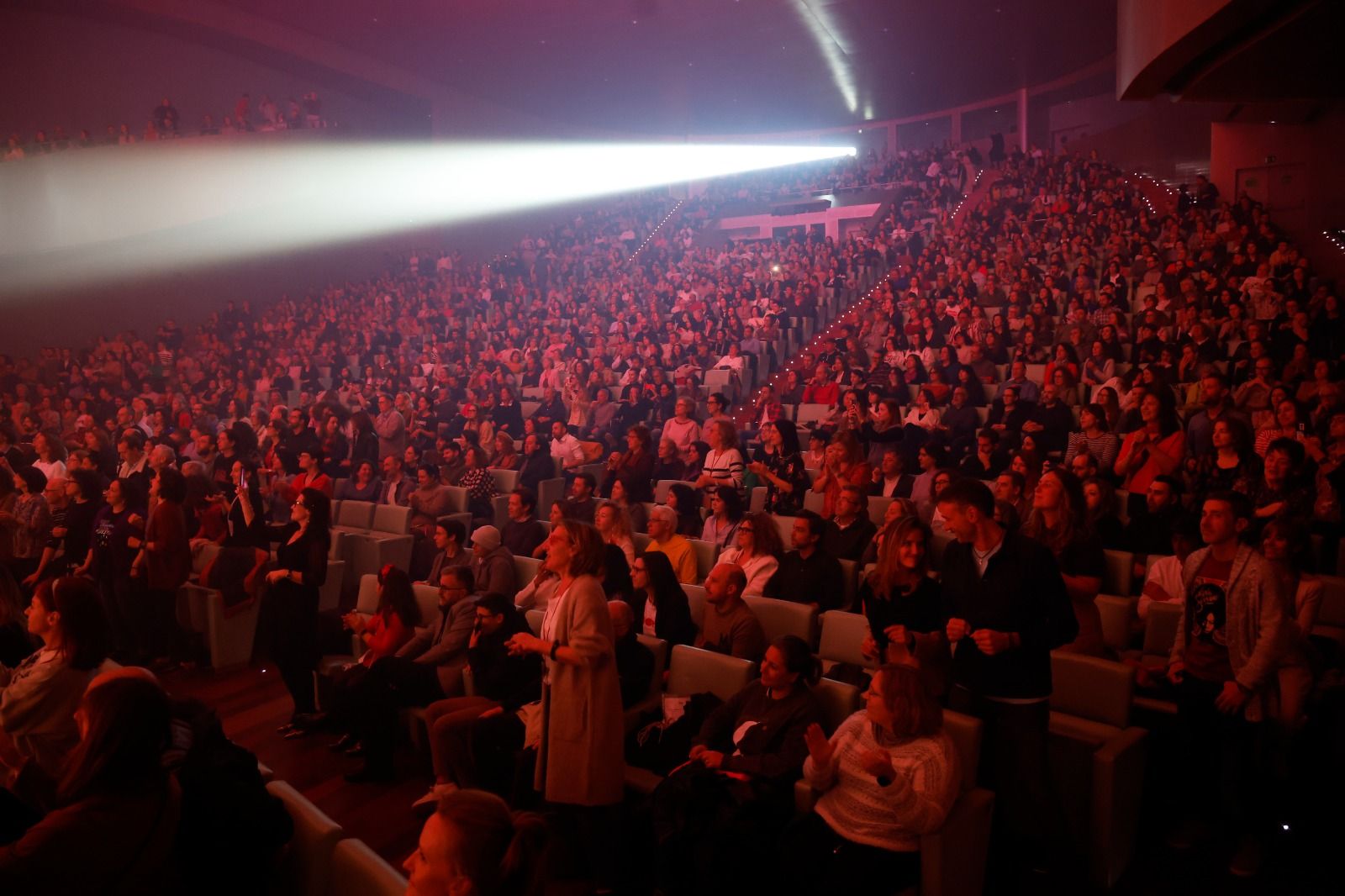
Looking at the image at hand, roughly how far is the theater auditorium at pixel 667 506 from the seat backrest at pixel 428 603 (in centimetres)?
3

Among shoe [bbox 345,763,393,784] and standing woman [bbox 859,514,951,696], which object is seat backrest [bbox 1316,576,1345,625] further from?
shoe [bbox 345,763,393,784]

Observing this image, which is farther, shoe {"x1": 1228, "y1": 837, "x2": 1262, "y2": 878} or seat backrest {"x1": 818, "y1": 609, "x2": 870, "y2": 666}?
seat backrest {"x1": 818, "y1": 609, "x2": 870, "y2": 666}

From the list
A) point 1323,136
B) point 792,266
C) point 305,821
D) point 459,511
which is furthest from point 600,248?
point 305,821

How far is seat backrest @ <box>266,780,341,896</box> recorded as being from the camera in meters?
2.07

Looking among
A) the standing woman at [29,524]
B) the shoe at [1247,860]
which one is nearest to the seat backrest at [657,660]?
the shoe at [1247,860]

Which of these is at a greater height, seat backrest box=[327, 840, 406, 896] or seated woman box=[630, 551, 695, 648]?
seat backrest box=[327, 840, 406, 896]

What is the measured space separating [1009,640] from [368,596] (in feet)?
11.2

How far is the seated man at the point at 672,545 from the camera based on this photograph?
4.94 metres

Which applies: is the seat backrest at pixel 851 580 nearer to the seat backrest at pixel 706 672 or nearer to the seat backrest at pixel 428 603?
the seat backrest at pixel 706 672

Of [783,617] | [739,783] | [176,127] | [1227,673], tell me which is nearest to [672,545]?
[783,617]

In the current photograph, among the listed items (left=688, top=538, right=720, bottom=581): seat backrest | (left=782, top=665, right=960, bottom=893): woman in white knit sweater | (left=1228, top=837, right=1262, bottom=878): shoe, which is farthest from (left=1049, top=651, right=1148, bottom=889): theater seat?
(left=688, top=538, right=720, bottom=581): seat backrest

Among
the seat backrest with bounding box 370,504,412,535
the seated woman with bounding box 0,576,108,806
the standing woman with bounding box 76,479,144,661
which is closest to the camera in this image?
the seated woman with bounding box 0,576,108,806

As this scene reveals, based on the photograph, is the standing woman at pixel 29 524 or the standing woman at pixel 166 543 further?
the standing woman at pixel 29 524

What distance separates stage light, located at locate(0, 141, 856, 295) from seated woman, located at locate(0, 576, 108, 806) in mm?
12732
